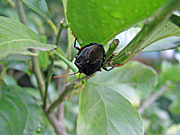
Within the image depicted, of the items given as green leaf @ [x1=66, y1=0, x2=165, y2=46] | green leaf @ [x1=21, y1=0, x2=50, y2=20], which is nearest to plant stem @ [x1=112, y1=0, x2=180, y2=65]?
green leaf @ [x1=66, y1=0, x2=165, y2=46]

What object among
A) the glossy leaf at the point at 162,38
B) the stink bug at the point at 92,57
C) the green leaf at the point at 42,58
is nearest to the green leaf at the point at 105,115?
the stink bug at the point at 92,57

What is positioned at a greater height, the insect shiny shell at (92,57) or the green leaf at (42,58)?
the insect shiny shell at (92,57)

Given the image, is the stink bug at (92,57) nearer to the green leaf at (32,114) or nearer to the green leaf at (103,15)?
the green leaf at (103,15)

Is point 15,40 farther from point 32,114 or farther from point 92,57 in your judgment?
point 32,114

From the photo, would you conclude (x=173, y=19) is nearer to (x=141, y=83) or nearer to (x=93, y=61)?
(x=93, y=61)

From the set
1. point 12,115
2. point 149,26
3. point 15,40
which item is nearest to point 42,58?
point 12,115

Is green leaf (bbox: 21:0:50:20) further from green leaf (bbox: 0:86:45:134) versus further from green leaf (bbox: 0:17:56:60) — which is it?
green leaf (bbox: 0:86:45:134)

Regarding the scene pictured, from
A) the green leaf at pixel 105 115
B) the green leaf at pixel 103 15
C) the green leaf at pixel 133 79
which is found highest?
the green leaf at pixel 103 15
